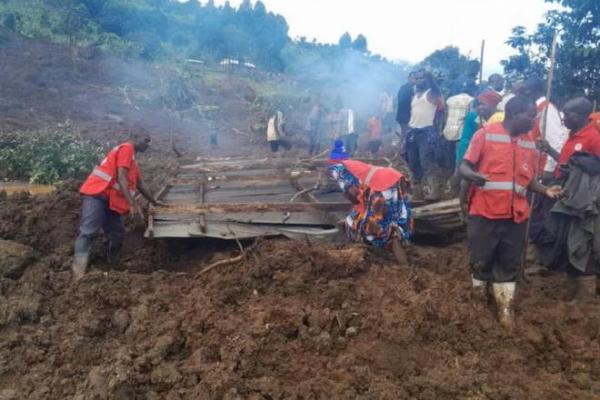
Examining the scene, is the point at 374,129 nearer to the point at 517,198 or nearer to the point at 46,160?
the point at 46,160

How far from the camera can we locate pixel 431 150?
25.3 feet

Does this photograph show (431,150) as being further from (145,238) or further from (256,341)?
(256,341)

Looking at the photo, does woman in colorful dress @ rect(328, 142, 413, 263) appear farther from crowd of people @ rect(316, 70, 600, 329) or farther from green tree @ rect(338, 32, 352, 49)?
green tree @ rect(338, 32, 352, 49)

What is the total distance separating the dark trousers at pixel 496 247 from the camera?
404cm

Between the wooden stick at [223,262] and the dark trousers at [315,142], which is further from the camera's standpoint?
the dark trousers at [315,142]

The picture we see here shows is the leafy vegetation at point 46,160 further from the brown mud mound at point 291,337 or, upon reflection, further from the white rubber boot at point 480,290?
the white rubber boot at point 480,290

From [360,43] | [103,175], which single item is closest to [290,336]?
[103,175]

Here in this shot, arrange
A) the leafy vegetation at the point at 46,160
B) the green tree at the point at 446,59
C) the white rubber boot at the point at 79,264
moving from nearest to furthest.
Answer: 1. the white rubber boot at the point at 79,264
2. the leafy vegetation at the point at 46,160
3. the green tree at the point at 446,59

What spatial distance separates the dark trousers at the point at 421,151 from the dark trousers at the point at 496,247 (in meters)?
3.68

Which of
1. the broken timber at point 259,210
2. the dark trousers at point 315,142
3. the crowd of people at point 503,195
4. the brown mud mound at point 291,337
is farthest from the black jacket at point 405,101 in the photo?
the dark trousers at point 315,142

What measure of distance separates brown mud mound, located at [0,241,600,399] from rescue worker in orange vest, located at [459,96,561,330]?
28 centimetres

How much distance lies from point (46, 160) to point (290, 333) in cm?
771

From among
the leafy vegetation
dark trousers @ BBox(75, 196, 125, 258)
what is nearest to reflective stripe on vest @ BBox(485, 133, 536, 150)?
dark trousers @ BBox(75, 196, 125, 258)

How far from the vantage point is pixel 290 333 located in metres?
3.75
